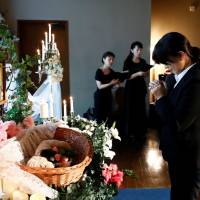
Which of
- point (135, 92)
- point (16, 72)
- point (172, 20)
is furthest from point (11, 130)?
point (172, 20)

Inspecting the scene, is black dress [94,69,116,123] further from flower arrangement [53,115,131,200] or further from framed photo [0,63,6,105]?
framed photo [0,63,6,105]

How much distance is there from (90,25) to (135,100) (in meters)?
1.53

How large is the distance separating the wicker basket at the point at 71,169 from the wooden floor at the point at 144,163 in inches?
79.7

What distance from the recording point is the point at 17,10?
5070mm

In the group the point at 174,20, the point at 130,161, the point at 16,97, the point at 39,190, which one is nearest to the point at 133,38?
the point at 174,20

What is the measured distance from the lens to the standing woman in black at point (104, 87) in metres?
4.39

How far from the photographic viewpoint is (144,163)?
3846mm

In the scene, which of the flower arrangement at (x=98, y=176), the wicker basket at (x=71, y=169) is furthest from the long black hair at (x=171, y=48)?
the wicker basket at (x=71, y=169)

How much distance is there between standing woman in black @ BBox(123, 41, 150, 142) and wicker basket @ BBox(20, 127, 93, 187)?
3243 millimetres

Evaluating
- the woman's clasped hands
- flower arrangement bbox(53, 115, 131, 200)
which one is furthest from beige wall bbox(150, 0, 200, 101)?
flower arrangement bbox(53, 115, 131, 200)

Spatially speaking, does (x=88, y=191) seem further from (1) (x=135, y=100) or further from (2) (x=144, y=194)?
(1) (x=135, y=100)

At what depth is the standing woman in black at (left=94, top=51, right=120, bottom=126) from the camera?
173 inches

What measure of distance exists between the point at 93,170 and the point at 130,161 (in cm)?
268

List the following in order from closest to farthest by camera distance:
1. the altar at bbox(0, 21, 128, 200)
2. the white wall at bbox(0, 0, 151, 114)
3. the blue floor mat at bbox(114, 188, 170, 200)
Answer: the altar at bbox(0, 21, 128, 200) < the blue floor mat at bbox(114, 188, 170, 200) < the white wall at bbox(0, 0, 151, 114)
